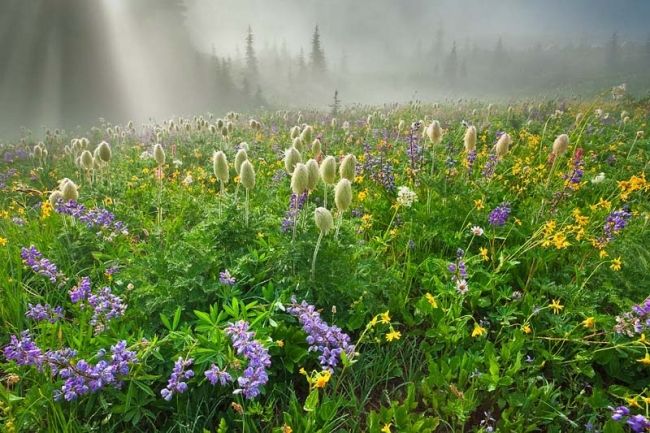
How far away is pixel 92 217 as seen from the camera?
9.90 feet

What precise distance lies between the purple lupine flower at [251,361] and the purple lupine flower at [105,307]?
77 centimetres

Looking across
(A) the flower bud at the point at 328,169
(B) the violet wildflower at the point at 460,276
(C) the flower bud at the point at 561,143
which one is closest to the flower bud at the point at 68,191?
(A) the flower bud at the point at 328,169

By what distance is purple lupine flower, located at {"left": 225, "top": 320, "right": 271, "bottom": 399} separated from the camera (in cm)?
155

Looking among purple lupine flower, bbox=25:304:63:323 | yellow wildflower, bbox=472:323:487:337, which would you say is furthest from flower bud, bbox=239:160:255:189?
yellow wildflower, bbox=472:323:487:337

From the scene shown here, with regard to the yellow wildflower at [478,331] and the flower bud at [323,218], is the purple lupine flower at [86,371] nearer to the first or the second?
the flower bud at [323,218]

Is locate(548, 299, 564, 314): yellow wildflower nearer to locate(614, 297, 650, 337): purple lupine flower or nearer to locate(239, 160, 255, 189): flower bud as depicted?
locate(614, 297, 650, 337): purple lupine flower

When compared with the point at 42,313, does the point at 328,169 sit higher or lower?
higher

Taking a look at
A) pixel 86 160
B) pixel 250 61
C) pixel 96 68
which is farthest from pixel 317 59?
pixel 86 160

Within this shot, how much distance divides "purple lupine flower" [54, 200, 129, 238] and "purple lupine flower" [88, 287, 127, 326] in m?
0.95

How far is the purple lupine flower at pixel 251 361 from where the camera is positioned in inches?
61.0

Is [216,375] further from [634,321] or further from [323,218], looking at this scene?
[634,321]

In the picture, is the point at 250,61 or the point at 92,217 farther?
the point at 250,61

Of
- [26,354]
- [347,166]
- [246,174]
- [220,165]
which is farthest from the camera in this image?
[220,165]

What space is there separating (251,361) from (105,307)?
1.00 m
